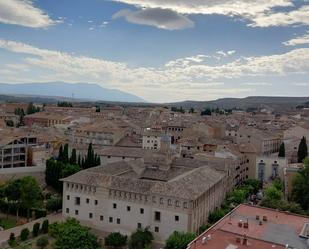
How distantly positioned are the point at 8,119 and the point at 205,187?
84.1 m

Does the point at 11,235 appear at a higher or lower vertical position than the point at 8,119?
lower

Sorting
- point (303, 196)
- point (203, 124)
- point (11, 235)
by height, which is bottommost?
point (11, 235)

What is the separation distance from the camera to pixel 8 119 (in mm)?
110812

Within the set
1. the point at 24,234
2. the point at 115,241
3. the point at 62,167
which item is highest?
the point at 62,167

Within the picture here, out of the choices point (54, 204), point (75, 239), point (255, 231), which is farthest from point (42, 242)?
point (255, 231)

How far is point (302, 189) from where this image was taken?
4375 centimetres

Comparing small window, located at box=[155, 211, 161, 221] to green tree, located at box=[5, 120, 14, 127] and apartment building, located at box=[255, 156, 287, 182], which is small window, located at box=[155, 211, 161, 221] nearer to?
apartment building, located at box=[255, 156, 287, 182]

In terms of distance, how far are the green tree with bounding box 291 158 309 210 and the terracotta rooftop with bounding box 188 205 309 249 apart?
11.4 metres

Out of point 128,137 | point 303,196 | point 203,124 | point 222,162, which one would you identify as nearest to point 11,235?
point 222,162

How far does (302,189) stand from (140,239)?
62.2ft

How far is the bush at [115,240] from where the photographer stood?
117 feet

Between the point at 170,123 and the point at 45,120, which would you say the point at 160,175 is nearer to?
the point at 170,123

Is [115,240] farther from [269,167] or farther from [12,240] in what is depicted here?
[269,167]

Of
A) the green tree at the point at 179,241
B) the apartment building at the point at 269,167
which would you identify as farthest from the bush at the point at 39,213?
the apartment building at the point at 269,167
